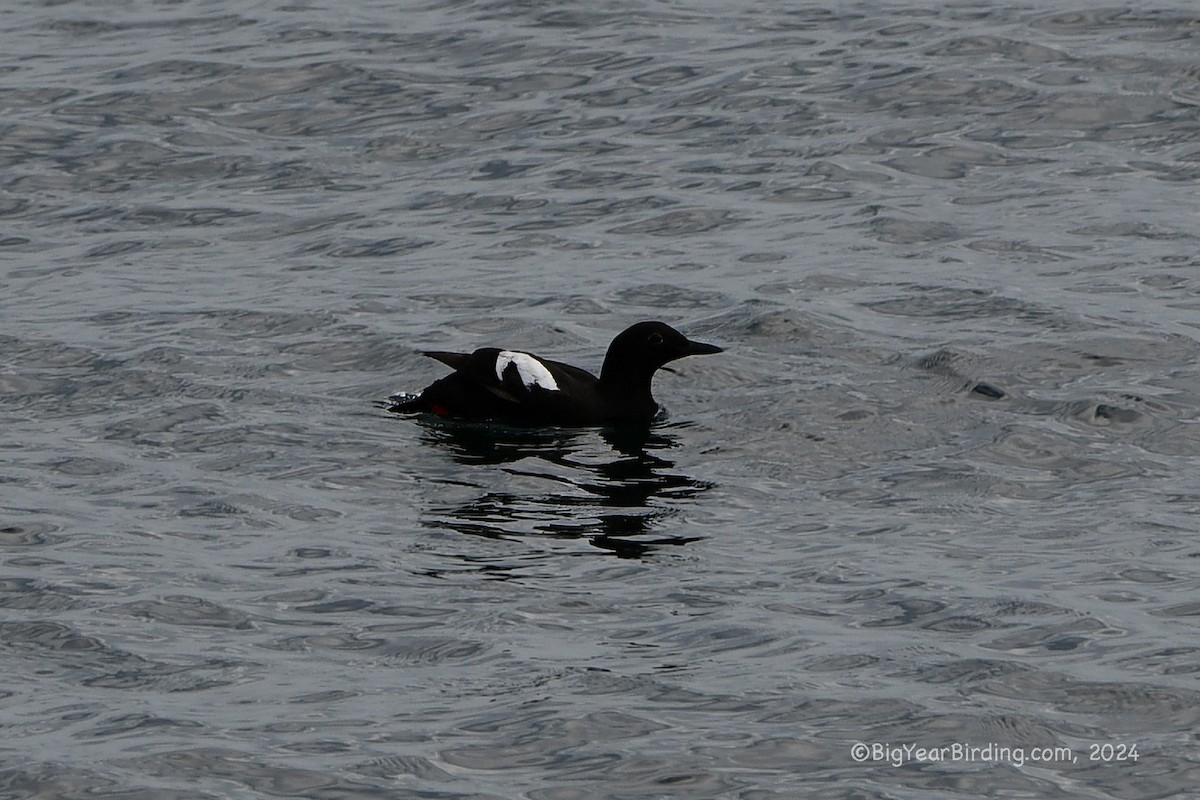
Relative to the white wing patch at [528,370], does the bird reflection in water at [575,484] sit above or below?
below

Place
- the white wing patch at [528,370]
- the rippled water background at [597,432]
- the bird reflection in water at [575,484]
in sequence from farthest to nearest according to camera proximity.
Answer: the white wing patch at [528,370], the bird reflection in water at [575,484], the rippled water background at [597,432]

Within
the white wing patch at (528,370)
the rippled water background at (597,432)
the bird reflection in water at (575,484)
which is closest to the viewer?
the rippled water background at (597,432)

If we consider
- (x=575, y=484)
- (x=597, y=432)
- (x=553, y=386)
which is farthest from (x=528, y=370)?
(x=575, y=484)

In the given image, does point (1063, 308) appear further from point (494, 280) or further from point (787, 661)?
point (787, 661)

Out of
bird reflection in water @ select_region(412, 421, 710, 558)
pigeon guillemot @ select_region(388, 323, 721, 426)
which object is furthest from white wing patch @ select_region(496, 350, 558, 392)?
bird reflection in water @ select_region(412, 421, 710, 558)

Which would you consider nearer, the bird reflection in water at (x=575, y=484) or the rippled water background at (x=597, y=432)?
the rippled water background at (x=597, y=432)

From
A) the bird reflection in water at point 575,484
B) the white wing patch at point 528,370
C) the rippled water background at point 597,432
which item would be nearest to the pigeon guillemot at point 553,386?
the white wing patch at point 528,370

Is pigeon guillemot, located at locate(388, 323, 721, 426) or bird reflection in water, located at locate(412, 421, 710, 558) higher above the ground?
pigeon guillemot, located at locate(388, 323, 721, 426)

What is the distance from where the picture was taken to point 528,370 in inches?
530

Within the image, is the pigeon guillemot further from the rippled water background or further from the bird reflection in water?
the rippled water background

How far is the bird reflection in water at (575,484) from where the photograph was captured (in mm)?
11203

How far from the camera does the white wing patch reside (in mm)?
13438

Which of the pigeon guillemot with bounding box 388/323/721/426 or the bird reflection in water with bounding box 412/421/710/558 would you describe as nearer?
the bird reflection in water with bounding box 412/421/710/558

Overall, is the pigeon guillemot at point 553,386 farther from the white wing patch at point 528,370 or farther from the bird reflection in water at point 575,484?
the bird reflection in water at point 575,484
